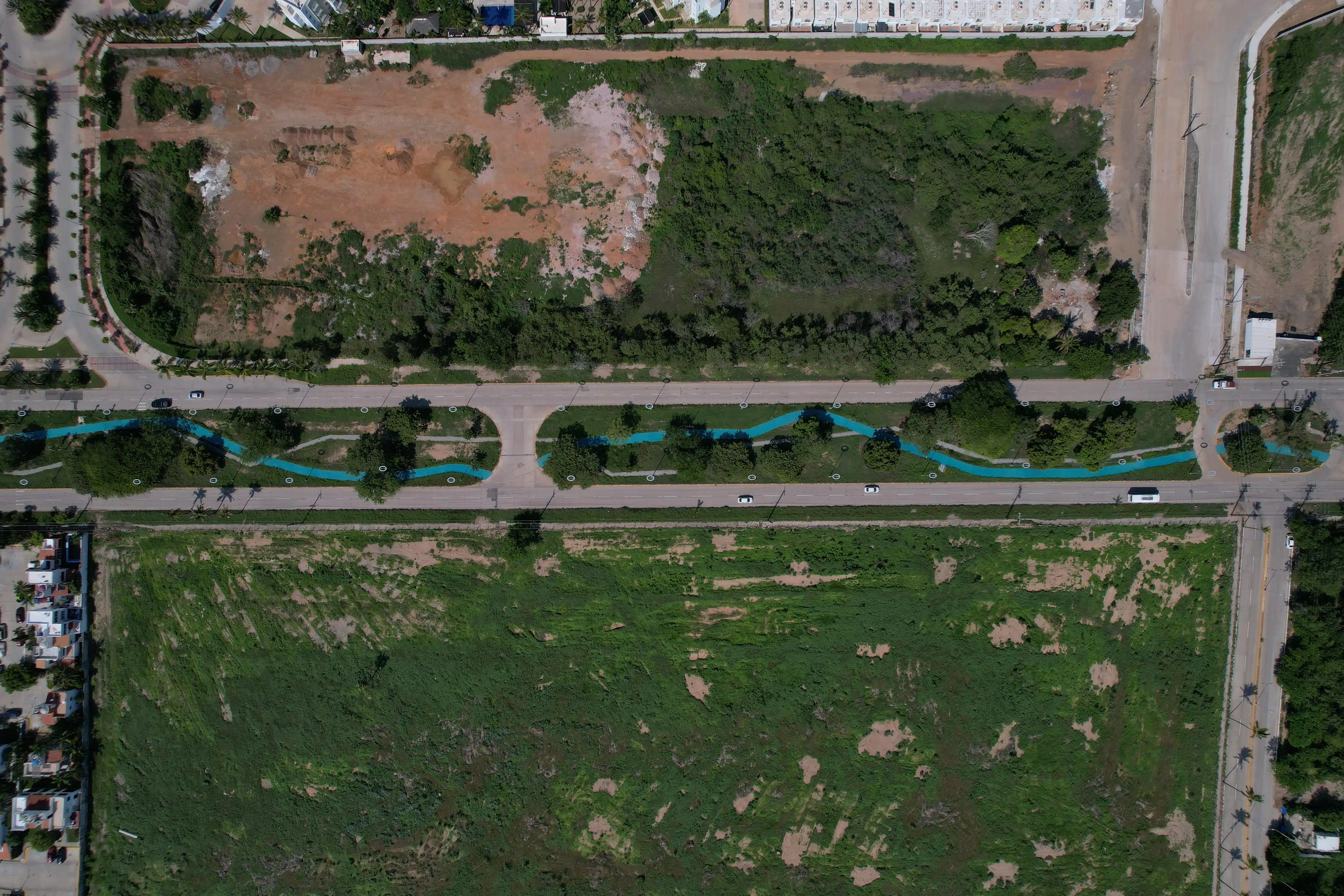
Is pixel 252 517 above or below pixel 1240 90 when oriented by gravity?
below

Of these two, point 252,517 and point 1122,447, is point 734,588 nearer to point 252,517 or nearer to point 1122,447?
point 1122,447

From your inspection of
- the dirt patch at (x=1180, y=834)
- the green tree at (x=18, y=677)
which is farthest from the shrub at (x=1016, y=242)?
the green tree at (x=18, y=677)

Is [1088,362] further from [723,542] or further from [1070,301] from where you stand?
[723,542]

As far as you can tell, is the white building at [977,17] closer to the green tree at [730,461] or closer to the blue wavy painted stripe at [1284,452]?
the green tree at [730,461]

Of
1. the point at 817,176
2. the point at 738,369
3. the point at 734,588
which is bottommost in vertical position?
the point at 734,588

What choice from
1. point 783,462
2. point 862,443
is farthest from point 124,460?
point 862,443

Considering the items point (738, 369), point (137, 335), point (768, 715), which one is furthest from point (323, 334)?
point (768, 715)
